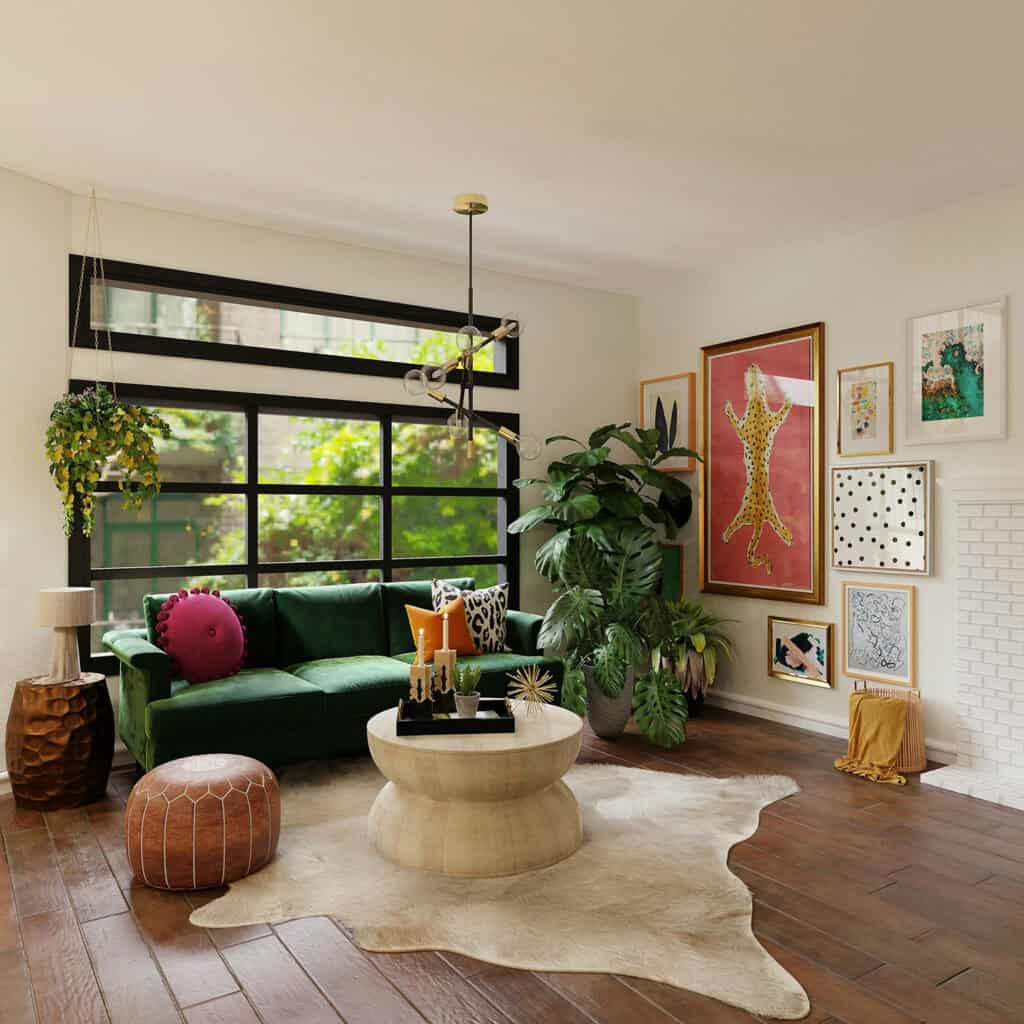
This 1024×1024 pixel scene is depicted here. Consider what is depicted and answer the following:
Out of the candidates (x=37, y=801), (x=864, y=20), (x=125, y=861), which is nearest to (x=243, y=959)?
(x=125, y=861)

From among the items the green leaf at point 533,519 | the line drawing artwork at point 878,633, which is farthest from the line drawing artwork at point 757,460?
the green leaf at point 533,519

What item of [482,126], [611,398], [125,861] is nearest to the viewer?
[125,861]

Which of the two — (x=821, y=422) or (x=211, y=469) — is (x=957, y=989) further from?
(x=211, y=469)

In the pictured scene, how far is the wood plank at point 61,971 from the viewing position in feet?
7.05

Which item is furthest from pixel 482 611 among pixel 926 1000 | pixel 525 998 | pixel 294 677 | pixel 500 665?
pixel 926 1000

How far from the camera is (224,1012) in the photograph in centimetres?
215

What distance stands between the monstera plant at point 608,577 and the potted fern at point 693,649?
0.13 metres

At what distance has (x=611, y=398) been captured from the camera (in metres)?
6.07

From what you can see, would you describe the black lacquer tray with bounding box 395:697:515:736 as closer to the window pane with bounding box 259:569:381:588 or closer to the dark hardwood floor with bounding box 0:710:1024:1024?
the dark hardwood floor with bounding box 0:710:1024:1024

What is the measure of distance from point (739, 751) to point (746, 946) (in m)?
2.14

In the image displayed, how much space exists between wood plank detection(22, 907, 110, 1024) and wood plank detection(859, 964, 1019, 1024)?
6.50 feet

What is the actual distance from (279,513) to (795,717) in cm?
338

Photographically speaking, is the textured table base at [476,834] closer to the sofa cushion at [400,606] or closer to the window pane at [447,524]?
the sofa cushion at [400,606]

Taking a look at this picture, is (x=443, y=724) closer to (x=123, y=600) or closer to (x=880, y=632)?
(x=123, y=600)
